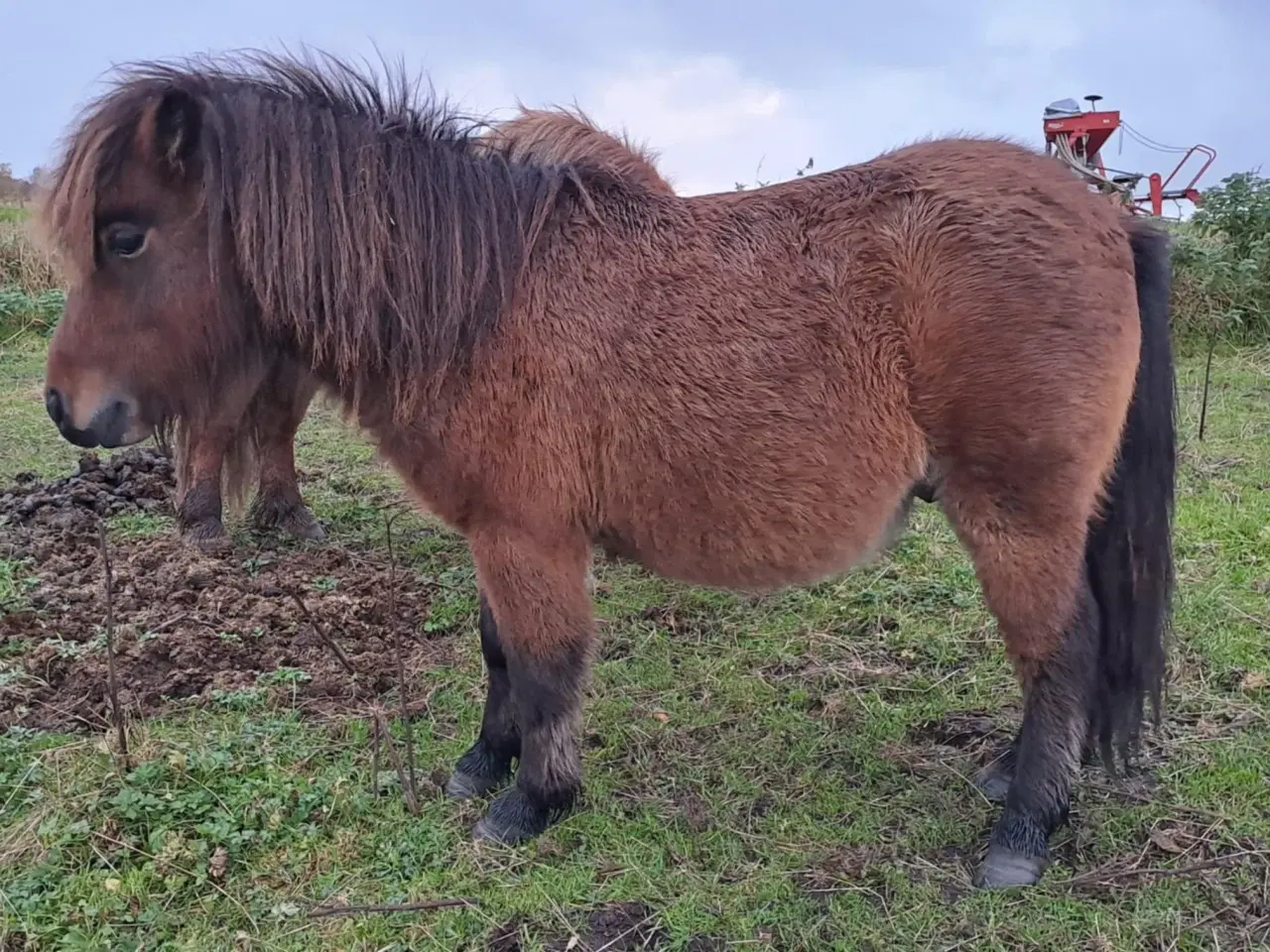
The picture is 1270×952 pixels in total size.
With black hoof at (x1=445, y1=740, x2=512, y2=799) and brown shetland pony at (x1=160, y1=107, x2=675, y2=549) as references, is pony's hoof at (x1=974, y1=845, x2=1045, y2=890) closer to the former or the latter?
black hoof at (x1=445, y1=740, x2=512, y2=799)

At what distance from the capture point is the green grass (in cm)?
235

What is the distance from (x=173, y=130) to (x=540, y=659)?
1.75 metres

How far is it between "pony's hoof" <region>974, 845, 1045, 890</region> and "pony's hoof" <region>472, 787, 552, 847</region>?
1276 mm

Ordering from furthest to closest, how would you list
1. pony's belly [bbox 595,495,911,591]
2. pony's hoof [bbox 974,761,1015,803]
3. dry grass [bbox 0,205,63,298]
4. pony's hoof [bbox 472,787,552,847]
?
1. dry grass [bbox 0,205,63,298]
2. pony's hoof [bbox 974,761,1015,803]
3. pony's hoof [bbox 472,787,552,847]
4. pony's belly [bbox 595,495,911,591]

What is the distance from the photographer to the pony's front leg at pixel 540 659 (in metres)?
2.62

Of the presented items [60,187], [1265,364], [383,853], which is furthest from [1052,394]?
[1265,364]

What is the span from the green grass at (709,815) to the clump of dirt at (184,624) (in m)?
0.16

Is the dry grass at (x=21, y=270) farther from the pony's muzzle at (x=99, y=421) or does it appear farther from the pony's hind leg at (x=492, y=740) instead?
the pony's hind leg at (x=492, y=740)

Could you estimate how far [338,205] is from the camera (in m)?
2.49

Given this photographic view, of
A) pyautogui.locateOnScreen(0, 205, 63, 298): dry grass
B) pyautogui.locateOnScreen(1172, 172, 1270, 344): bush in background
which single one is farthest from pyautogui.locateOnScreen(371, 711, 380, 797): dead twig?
pyautogui.locateOnScreen(0, 205, 63, 298): dry grass

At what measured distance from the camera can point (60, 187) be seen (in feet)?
7.72

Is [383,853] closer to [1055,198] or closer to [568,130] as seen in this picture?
[1055,198]

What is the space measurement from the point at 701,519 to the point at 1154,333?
147 centimetres

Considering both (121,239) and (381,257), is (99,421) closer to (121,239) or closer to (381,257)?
(121,239)
